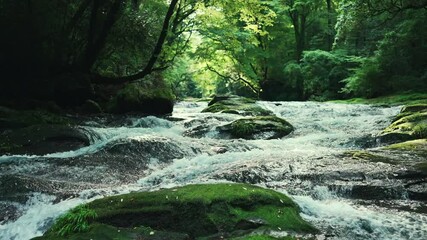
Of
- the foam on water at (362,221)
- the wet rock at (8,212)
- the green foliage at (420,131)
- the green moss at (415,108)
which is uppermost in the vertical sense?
the green moss at (415,108)

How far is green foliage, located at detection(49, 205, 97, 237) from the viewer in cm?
406

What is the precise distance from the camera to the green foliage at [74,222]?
4059 millimetres

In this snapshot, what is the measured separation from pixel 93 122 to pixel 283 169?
7902mm

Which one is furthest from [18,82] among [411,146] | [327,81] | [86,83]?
[327,81]

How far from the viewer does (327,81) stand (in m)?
26.3

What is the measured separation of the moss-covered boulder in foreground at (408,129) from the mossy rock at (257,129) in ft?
9.96

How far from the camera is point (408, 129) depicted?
30.2 ft

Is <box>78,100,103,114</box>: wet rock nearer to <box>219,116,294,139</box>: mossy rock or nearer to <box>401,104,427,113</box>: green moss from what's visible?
<box>219,116,294,139</box>: mossy rock

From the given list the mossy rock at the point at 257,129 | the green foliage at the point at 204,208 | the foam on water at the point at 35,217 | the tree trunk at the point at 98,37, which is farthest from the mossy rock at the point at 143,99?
the green foliage at the point at 204,208

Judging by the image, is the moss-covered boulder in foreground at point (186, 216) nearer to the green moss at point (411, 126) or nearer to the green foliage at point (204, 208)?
the green foliage at point (204, 208)

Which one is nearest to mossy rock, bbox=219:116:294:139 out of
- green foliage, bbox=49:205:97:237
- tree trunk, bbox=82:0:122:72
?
tree trunk, bbox=82:0:122:72

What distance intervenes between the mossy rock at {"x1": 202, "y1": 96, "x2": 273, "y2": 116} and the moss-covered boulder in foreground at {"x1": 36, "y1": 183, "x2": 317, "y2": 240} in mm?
11130

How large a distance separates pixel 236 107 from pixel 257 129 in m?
5.51

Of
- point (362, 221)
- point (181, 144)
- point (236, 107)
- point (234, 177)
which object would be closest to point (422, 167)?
point (362, 221)
